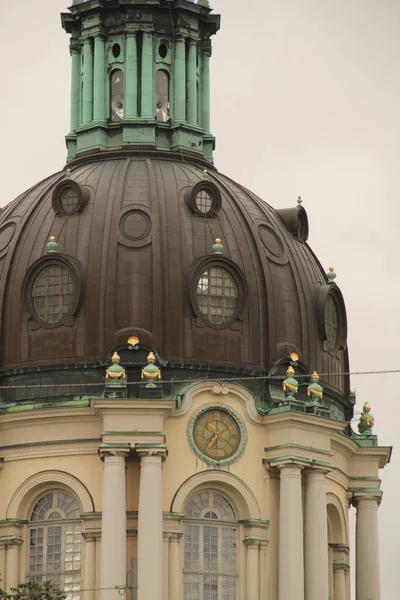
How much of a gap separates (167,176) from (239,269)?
4524mm

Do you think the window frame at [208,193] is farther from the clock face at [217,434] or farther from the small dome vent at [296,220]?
the clock face at [217,434]

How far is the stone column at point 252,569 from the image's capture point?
6962 cm

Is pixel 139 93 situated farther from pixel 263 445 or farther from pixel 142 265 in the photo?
pixel 263 445

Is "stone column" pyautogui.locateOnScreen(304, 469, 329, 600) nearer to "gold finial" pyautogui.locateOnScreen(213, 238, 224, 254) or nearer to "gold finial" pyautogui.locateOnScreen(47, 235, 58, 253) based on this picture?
"gold finial" pyautogui.locateOnScreen(213, 238, 224, 254)

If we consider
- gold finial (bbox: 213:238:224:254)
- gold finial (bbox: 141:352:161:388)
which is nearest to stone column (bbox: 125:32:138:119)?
gold finial (bbox: 213:238:224:254)

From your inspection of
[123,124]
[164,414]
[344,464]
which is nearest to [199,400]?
[164,414]

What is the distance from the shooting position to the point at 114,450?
68.4 metres

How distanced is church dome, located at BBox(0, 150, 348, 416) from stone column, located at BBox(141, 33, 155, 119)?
2832mm

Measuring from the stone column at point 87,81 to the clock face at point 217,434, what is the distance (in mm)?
12556

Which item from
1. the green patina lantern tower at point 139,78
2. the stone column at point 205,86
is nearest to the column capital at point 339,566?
the green patina lantern tower at point 139,78

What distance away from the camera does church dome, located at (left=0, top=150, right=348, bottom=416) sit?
233 ft

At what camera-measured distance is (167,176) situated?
7462 centimetres

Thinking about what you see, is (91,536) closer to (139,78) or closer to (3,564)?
(3,564)

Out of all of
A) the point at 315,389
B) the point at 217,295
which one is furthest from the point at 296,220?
the point at 315,389
